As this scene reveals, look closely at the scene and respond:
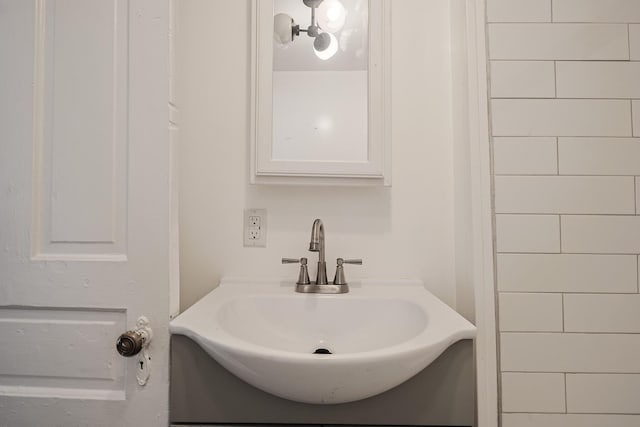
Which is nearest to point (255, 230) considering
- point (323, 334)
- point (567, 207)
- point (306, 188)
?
point (306, 188)

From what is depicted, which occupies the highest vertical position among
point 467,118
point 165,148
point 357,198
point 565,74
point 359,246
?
point 565,74

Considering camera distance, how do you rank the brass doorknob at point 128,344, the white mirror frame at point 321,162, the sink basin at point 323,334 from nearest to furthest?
the sink basin at point 323,334, the brass doorknob at point 128,344, the white mirror frame at point 321,162

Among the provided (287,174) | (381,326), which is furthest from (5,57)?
(381,326)

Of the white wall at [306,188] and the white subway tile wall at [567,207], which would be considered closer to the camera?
the white subway tile wall at [567,207]

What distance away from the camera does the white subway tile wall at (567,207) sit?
86 centimetres

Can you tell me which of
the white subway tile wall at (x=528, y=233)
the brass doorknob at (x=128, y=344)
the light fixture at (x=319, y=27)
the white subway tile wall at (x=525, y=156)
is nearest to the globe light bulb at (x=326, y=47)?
the light fixture at (x=319, y=27)

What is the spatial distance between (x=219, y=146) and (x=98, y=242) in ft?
1.47

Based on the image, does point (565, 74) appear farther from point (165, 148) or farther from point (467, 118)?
point (165, 148)

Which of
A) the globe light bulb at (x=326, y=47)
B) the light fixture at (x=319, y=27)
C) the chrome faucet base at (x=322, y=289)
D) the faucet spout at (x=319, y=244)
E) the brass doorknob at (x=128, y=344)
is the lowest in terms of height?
the brass doorknob at (x=128, y=344)

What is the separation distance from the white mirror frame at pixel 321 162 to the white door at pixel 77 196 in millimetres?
289

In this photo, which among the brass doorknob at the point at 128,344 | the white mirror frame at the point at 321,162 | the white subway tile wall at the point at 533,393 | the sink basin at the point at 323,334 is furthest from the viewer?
the white mirror frame at the point at 321,162

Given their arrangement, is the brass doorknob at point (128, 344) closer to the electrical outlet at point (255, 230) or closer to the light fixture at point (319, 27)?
the electrical outlet at point (255, 230)

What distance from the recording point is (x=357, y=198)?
3.58 feet

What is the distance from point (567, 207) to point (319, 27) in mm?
871
